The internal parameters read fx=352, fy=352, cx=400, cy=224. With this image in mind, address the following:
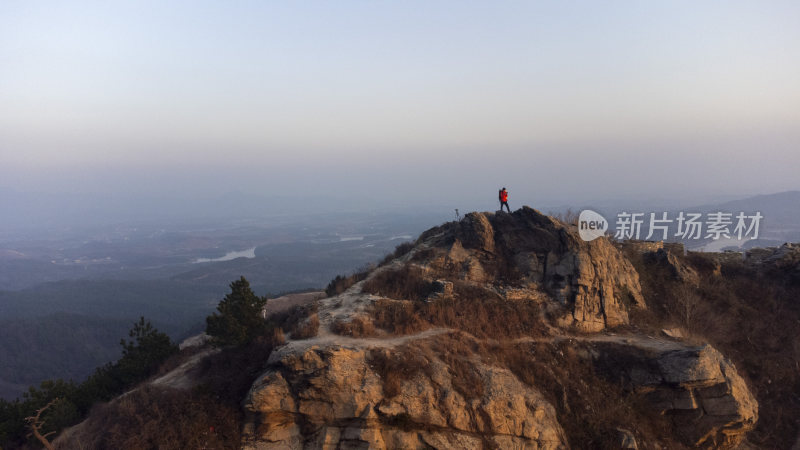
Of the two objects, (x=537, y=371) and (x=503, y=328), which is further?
(x=503, y=328)

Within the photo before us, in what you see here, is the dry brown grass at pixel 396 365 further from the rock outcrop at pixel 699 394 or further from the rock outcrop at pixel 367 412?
the rock outcrop at pixel 699 394

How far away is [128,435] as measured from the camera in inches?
555

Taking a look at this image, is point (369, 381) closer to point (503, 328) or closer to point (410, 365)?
point (410, 365)

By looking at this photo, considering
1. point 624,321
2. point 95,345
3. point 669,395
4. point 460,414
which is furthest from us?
point 95,345

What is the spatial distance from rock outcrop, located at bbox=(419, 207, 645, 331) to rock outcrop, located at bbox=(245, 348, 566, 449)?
8.94m

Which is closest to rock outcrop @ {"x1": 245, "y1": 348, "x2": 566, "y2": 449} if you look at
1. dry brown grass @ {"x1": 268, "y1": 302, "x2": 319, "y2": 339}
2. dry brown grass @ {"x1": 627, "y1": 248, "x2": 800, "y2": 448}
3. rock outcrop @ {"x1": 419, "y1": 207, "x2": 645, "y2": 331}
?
dry brown grass @ {"x1": 268, "y1": 302, "x2": 319, "y2": 339}

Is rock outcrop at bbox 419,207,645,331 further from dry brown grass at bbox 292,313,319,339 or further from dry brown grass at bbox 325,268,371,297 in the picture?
dry brown grass at bbox 292,313,319,339

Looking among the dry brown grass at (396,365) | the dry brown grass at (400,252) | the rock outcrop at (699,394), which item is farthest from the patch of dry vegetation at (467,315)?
the dry brown grass at (400,252)

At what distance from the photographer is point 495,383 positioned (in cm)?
1659

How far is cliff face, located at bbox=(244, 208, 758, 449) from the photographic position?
15.0 meters

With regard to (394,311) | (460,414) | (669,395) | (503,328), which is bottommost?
(669,395)

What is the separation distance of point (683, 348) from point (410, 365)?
14.7 metres

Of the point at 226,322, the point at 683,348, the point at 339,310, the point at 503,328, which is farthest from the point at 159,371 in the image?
the point at 683,348

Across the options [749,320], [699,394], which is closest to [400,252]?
[699,394]
